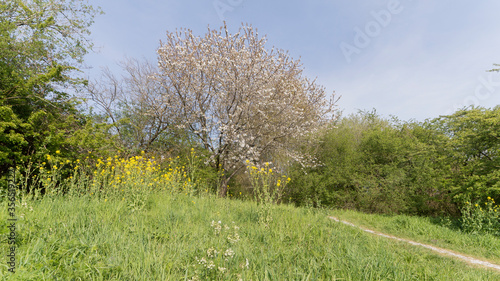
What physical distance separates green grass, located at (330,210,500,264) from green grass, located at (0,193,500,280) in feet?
14.0

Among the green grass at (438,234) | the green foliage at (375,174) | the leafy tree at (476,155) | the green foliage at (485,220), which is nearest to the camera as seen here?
the green grass at (438,234)

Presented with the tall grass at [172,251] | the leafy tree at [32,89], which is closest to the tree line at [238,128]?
the leafy tree at [32,89]

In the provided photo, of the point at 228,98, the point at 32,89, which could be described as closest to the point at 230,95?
the point at 228,98

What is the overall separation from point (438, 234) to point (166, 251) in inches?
351

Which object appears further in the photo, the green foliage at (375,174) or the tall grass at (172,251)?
the green foliage at (375,174)

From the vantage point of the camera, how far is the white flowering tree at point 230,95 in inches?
433

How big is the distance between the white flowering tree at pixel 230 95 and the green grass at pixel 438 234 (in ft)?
15.7

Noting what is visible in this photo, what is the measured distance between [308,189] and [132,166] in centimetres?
956

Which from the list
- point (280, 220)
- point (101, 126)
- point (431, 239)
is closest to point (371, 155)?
point (431, 239)

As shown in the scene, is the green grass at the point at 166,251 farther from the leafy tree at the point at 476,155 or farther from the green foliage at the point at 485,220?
the leafy tree at the point at 476,155

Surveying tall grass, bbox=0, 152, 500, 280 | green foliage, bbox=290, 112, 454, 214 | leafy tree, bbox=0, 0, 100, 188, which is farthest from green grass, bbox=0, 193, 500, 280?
green foliage, bbox=290, 112, 454, 214

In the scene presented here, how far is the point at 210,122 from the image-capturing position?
38.4 ft

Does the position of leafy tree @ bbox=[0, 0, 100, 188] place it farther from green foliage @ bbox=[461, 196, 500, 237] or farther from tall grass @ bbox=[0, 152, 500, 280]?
green foliage @ bbox=[461, 196, 500, 237]

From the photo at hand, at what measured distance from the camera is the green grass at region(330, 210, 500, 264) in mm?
6627
